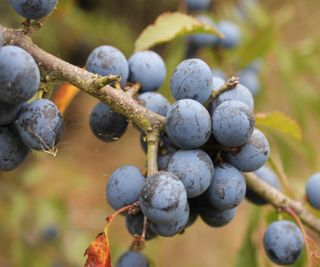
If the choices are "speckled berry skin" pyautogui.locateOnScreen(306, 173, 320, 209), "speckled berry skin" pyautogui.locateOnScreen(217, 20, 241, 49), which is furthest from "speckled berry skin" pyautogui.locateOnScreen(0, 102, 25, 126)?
"speckled berry skin" pyautogui.locateOnScreen(217, 20, 241, 49)

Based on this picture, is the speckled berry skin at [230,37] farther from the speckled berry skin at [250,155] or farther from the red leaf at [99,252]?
the red leaf at [99,252]

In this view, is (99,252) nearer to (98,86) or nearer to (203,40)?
(98,86)

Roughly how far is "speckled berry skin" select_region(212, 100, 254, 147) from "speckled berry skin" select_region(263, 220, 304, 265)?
1.11 feet

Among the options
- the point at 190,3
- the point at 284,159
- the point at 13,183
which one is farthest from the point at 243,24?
the point at 13,183

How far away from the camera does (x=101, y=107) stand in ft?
3.79

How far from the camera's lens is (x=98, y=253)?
3.24 feet

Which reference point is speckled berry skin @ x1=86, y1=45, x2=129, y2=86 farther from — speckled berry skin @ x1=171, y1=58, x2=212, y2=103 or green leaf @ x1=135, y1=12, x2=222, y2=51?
green leaf @ x1=135, y1=12, x2=222, y2=51

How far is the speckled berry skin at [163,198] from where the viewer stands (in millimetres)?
912

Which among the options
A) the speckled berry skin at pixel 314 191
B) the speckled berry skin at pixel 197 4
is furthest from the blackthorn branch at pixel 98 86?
the speckled berry skin at pixel 197 4

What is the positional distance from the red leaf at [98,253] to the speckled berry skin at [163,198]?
11 cm

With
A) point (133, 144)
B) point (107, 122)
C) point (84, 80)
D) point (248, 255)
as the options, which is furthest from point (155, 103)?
point (133, 144)

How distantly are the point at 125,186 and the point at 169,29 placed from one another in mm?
583

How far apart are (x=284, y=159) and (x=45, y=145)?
165 cm

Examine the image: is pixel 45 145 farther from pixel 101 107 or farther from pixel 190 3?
pixel 190 3
